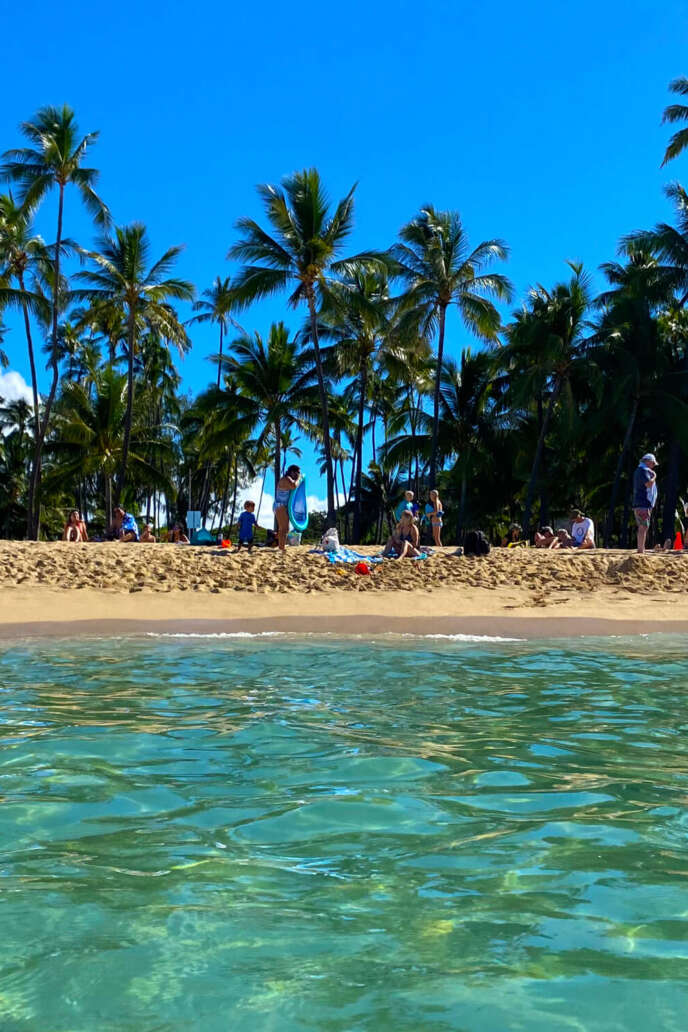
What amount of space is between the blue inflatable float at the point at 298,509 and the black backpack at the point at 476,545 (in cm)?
319

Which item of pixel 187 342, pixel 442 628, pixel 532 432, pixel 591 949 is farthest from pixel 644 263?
pixel 591 949

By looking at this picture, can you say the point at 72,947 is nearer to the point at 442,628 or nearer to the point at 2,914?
the point at 2,914

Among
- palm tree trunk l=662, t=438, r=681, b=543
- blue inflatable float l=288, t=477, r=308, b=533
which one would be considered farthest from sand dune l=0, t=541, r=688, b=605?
palm tree trunk l=662, t=438, r=681, b=543

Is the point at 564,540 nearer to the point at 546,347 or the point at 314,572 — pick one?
the point at 314,572

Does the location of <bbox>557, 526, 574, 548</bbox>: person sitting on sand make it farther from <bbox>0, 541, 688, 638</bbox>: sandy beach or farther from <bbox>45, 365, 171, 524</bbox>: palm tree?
<bbox>45, 365, 171, 524</bbox>: palm tree

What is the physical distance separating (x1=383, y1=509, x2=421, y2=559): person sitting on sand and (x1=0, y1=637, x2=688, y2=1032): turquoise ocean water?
9671 millimetres

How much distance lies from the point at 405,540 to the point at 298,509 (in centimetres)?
245

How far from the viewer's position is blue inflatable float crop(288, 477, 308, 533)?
17250mm

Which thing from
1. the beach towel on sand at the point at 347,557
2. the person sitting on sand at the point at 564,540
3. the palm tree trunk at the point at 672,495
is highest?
the palm tree trunk at the point at 672,495

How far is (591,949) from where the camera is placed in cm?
230

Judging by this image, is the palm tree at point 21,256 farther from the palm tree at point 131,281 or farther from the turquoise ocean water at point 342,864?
the turquoise ocean water at point 342,864

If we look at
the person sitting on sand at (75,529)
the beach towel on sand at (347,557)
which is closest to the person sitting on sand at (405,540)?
the beach towel on sand at (347,557)

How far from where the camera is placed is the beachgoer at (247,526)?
1681cm

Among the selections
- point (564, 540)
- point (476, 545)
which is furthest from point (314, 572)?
point (564, 540)
